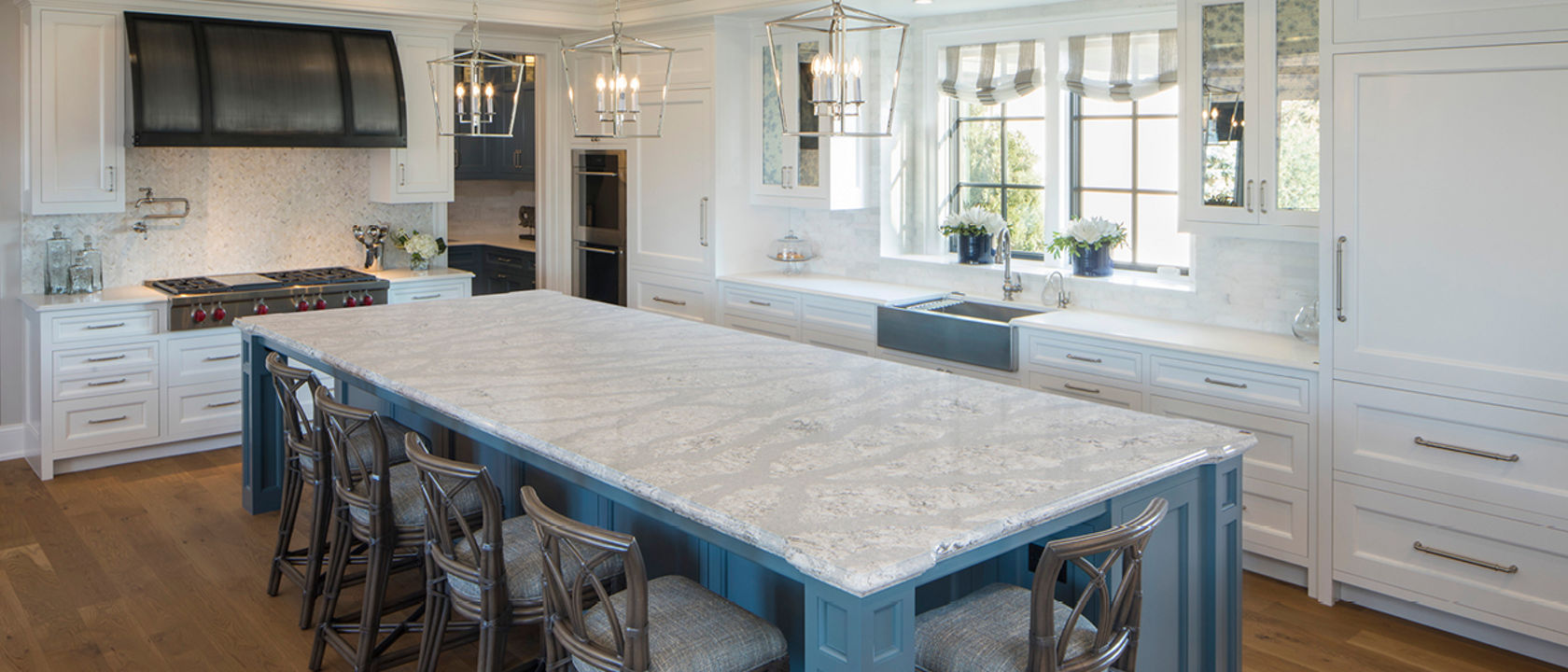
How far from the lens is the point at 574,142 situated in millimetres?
7246

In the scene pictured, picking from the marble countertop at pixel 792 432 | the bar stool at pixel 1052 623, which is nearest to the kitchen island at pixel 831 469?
the marble countertop at pixel 792 432

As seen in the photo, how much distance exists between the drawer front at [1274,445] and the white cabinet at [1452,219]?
0.95ft

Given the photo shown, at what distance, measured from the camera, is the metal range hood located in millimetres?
5492

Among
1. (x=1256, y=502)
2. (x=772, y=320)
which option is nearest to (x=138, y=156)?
(x=772, y=320)

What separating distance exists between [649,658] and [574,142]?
215 inches

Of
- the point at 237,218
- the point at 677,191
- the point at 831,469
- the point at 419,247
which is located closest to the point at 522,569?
the point at 831,469

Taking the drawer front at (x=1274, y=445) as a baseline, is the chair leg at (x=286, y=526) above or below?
A: below

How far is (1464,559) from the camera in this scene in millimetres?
3582

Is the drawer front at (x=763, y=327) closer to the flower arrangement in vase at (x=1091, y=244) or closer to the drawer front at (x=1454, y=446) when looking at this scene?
the flower arrangement in vase at (x=1091, y=244)

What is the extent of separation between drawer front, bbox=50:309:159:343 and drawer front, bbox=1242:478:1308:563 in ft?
16.1

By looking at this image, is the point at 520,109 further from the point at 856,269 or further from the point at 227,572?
the point at 227,572

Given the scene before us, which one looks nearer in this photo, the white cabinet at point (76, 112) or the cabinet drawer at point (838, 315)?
the white cabinet at point (76, 112)

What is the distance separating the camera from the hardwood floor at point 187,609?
3.51 meters

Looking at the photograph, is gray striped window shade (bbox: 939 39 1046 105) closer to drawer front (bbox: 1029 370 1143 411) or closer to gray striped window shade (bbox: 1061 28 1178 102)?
gray striped window shade (bbox: 1061 28 1178 102)
